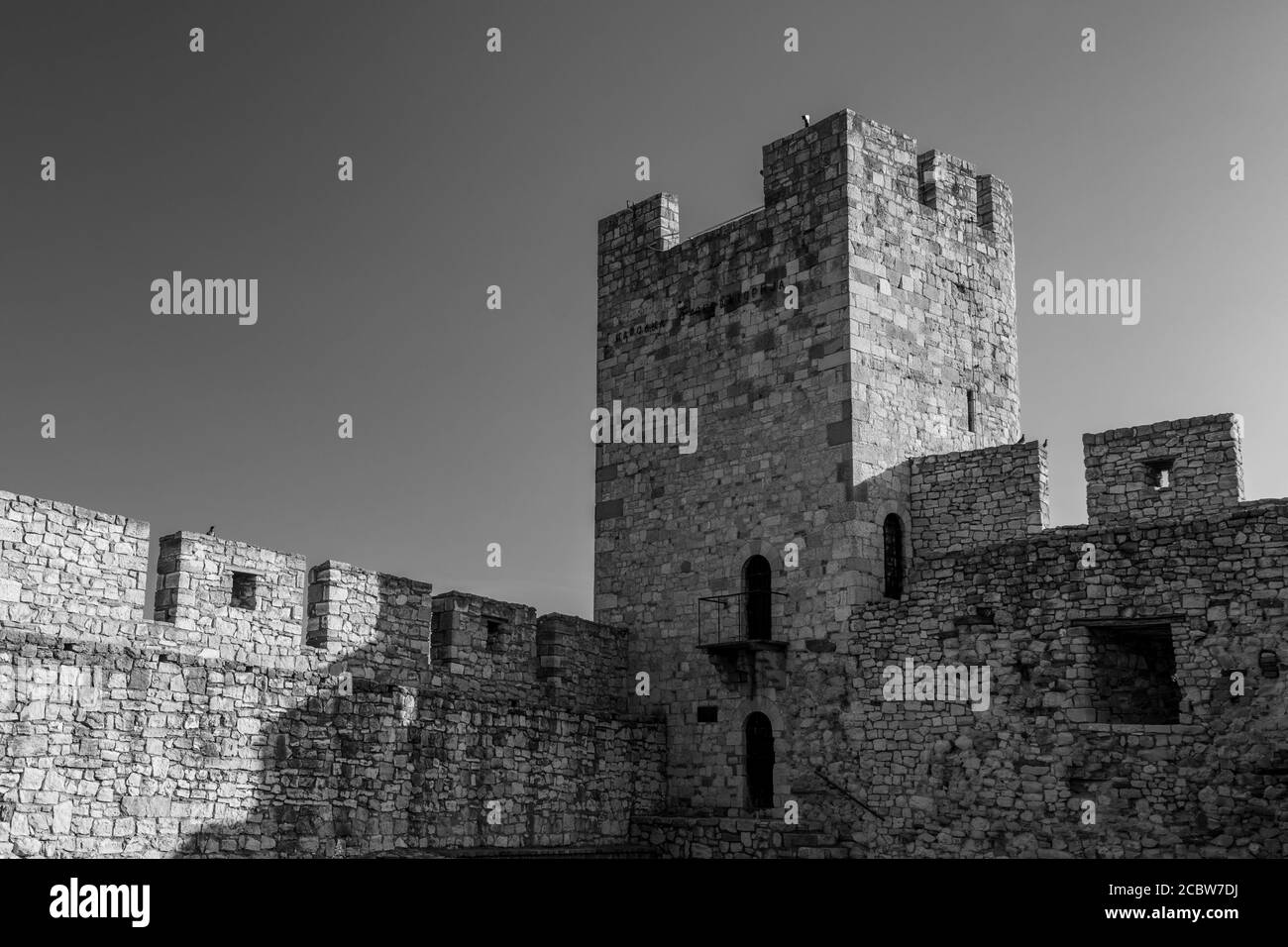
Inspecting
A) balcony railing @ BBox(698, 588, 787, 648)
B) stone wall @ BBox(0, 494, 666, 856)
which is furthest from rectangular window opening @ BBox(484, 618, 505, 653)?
balcony railing @ BBox(698, 588, 787, 648)

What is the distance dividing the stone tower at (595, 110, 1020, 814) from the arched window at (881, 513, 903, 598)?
0.07 ft

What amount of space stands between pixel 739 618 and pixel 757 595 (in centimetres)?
39

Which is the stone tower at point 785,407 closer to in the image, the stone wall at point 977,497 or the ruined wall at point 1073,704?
the stone wall at point 977,497

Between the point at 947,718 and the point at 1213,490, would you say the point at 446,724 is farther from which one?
the point at 1213,490

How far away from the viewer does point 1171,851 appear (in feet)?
47.1

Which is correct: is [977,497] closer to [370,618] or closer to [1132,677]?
[1132,677]

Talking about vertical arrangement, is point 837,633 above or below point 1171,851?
above

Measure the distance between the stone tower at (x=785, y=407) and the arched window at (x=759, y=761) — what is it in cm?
2

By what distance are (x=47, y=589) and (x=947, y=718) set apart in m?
9.70

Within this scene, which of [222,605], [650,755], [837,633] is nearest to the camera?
[222,605]

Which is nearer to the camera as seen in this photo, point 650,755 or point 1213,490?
point 1213,490

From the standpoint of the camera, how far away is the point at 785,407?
62.1 feet

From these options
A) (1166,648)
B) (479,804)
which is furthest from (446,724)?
(1166,648)

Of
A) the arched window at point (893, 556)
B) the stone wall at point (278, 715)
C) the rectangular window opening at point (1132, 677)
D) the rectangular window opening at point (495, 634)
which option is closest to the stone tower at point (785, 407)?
the arched window at point (893, 556)
